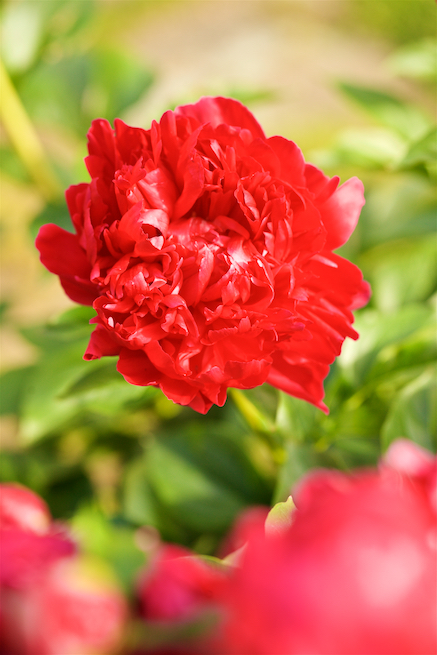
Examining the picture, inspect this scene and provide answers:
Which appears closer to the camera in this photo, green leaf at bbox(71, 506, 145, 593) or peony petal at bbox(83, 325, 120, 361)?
green leaf at bbox(71, 506, 145, 593)

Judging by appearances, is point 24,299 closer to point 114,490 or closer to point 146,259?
point 114,490

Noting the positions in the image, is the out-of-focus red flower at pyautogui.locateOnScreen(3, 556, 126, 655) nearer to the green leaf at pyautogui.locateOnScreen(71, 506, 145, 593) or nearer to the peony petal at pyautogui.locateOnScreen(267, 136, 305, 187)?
the green leaf at pyautogui.locateOnScreen(71, 506, 145, 593)

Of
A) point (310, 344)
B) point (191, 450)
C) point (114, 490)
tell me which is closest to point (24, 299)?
point (114, 490)

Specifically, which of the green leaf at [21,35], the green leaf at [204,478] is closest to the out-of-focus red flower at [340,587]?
the green leaf at [204,478]

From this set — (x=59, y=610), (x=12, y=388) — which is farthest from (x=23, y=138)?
(x=59, y=610)

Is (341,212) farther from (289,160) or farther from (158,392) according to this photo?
(158,392)

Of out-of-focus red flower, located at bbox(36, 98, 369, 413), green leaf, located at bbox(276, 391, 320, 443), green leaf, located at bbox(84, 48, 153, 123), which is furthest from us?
green leaf, located at bbox(84, 48, 153, 123)

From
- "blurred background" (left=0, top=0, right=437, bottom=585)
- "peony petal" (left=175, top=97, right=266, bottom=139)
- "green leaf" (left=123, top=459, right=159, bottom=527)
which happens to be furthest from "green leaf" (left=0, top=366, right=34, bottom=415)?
"peony petal" (left=175, top=97, right=266, bottom=139)
